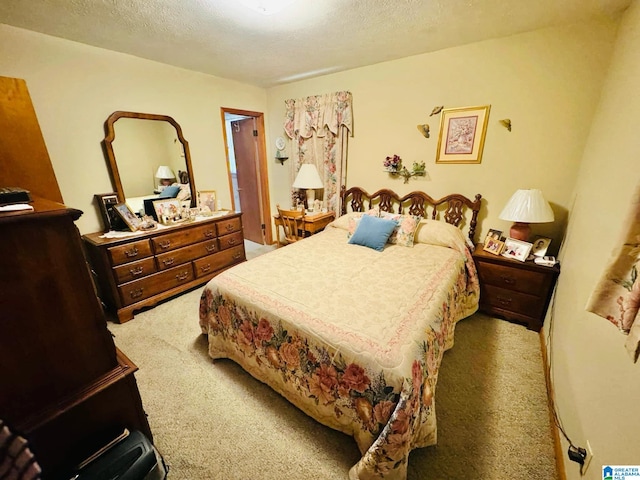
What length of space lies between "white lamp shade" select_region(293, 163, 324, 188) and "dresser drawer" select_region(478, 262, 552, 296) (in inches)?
83.5

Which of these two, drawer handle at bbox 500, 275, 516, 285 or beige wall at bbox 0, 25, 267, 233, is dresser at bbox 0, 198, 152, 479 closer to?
beige wall at bbox 0, 25, 267, 233

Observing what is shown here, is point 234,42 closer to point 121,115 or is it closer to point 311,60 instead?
point 311,60

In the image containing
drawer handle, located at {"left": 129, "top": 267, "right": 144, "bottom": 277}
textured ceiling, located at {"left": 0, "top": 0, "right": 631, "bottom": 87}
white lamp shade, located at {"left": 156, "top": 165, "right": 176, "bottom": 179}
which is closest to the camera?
textured ceiling, located at {"left": 0, "top": 0, "right": 631, "bottom": 87}

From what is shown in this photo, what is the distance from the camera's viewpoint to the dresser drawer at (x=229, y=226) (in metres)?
3.05

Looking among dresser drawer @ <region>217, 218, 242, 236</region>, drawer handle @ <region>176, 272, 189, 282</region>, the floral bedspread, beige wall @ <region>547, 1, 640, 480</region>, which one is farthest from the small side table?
beige wall @ <region>547, 1, 640, 480</region>

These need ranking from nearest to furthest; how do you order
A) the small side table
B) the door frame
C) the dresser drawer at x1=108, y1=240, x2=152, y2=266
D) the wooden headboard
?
the dresser drawer at x1=108, y1=240, x2=152, y2=266 → the wooden headboard → the small side table → the door frame

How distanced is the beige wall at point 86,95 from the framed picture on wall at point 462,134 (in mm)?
2841

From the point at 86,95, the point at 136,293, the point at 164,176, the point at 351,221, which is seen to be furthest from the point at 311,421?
the point at 86,95

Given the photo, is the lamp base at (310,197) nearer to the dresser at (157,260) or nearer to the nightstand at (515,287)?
the dresser at (157,260)

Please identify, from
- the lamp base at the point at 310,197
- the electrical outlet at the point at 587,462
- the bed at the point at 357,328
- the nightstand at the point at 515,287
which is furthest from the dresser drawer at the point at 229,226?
the electrical outlet at the point at 587,462

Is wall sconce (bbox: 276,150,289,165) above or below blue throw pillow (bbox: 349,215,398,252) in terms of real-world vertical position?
above

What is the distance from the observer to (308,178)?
3.38m

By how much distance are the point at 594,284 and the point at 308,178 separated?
9.23 ft

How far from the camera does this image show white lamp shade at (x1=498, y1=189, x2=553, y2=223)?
2.06 metres
